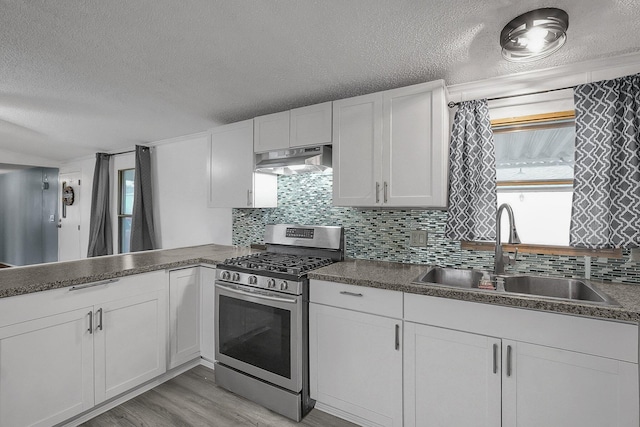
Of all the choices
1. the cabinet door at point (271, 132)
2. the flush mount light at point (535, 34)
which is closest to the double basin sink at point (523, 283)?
the flush mount light at point (535, 34)

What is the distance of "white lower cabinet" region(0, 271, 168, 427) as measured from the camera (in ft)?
5.25

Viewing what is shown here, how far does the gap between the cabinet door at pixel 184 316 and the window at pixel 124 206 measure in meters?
2.95

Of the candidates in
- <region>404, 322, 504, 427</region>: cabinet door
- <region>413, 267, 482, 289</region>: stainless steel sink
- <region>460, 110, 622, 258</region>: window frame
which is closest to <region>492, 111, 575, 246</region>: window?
<region>460, 110, 622, 258</region>: window frame

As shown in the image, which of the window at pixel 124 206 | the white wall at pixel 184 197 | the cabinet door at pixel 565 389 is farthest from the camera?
the window at pixel 124 206

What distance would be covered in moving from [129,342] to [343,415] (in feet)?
5.05

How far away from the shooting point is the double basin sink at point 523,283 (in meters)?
1.74

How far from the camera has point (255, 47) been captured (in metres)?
1.76

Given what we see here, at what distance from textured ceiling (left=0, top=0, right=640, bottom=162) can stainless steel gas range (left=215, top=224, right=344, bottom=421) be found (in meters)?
1.27

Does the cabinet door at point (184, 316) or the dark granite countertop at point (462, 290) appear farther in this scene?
the cabinet door at point (184, 316)

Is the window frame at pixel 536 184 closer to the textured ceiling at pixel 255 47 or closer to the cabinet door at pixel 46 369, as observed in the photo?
the textured ceiling at pixel 255 47

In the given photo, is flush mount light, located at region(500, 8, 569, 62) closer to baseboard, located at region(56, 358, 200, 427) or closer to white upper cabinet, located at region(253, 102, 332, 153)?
A: white upper cabinet, located at region(253, 102, 332, 153)

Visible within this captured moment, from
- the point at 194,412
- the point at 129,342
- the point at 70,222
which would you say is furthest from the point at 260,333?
the point at 70,222

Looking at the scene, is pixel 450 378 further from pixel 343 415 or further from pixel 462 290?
pixel 343 415

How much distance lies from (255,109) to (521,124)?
2115 millimetres
